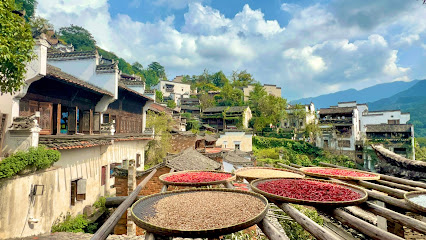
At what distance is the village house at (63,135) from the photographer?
5.94 m

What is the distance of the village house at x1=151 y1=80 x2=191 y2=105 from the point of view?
62.7 metres

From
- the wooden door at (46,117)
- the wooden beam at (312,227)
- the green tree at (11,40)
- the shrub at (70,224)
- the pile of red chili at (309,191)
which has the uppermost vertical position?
the green tree at (11,40)

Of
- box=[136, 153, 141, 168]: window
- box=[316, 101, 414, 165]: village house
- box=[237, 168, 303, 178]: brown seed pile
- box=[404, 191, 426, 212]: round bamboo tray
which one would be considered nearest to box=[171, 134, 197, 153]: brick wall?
box=[136, 153, 141, 168]: window

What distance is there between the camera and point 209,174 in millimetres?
5062

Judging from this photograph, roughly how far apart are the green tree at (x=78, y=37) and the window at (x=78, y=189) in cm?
4984

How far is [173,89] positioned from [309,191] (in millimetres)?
63423

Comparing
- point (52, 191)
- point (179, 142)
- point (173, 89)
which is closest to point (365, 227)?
point (52, 191)

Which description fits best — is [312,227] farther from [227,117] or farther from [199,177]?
[227,117]

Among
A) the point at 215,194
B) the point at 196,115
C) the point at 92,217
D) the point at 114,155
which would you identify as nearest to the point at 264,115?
the point at 196,115

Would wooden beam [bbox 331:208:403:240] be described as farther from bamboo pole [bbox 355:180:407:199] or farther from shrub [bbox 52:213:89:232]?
shrub [bbox 52:213:89:232]

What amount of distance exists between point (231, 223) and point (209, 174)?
2800mm

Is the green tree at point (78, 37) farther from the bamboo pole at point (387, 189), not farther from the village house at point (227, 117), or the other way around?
the bamboo pole at point (387, 189)

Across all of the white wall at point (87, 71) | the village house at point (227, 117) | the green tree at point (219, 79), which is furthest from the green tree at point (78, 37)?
the white wall at point (87, 71)

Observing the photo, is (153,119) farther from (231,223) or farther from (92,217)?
(231,223)
